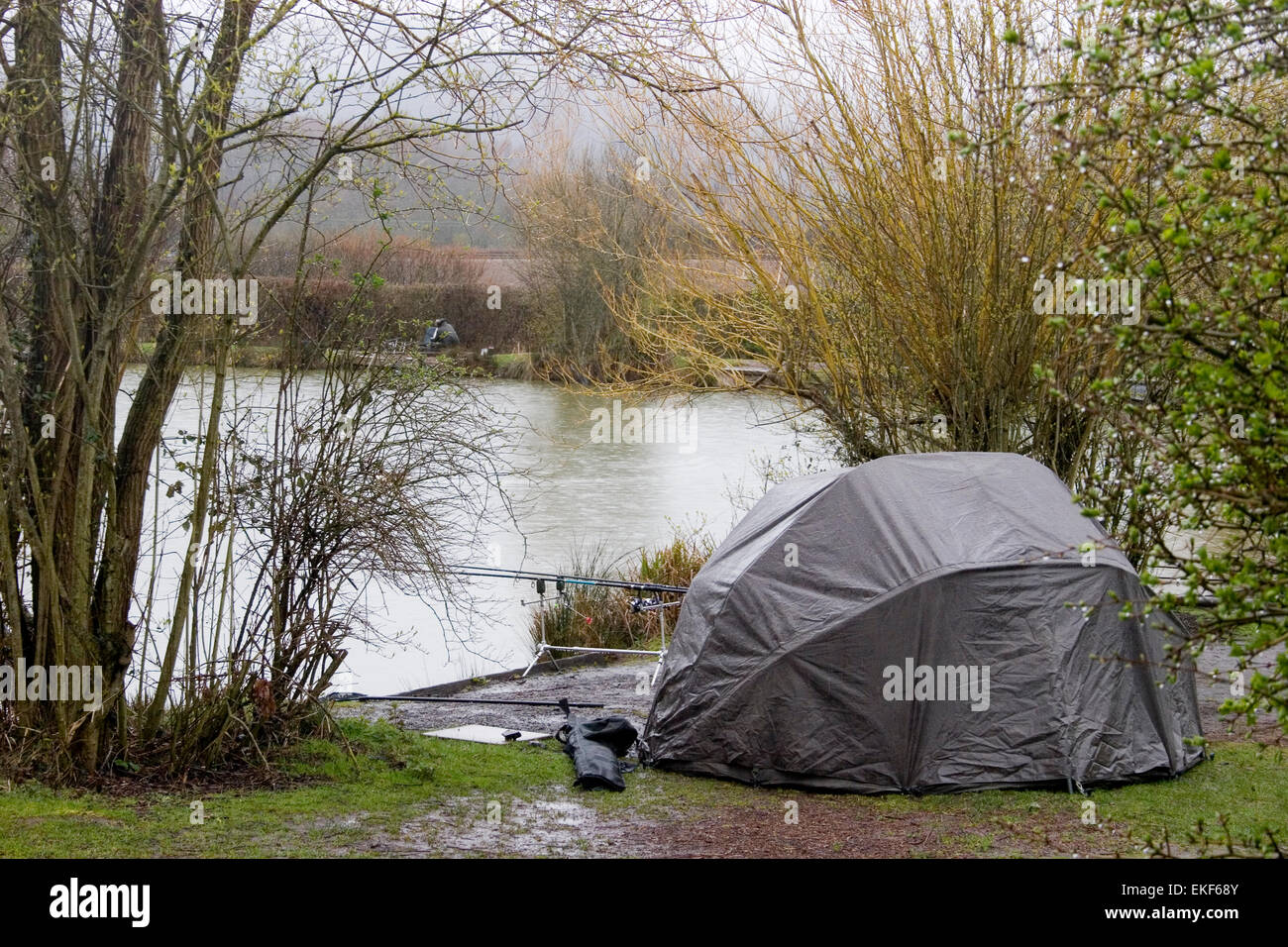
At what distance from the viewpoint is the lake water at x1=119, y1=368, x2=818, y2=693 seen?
11.4m

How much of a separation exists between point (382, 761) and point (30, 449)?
2892 millimetres

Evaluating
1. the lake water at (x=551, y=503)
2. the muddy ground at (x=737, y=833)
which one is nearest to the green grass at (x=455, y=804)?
the muddy ground at (x=737, y=833)

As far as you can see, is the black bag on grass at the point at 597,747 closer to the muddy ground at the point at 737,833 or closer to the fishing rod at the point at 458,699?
the muddy ground at the point at 737,833

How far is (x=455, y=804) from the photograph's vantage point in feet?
23.7

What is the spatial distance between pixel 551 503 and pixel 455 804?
13.4 metres

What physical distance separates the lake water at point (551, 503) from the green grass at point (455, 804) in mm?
1060

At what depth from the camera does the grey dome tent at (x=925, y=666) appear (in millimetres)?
7629

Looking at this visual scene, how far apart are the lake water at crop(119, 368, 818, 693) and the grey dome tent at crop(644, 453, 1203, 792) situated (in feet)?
5.67

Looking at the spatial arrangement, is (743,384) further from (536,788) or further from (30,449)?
(30,449)

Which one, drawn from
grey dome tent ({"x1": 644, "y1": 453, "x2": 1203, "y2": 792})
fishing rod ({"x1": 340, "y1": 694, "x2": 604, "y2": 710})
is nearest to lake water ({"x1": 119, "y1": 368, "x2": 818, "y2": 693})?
fishing rod ({"x1": 340, "y1": 694, "x2": 604, "y2": 710})

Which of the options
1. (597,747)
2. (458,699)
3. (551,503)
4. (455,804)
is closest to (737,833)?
(455,804)

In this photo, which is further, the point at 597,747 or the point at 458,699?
the point at 458,699

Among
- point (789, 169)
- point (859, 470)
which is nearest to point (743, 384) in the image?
point (789, 169)

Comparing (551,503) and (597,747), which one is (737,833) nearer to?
(597,747)
